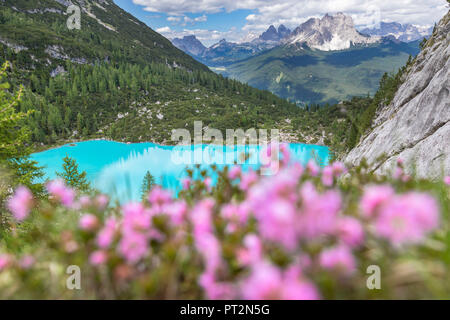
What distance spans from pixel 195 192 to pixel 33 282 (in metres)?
1.53

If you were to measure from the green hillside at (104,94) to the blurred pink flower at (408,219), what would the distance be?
10906 centimetres

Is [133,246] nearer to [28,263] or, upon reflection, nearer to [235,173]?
[28,263]

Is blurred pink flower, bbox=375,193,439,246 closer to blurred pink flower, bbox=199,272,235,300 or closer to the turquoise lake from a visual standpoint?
blurred pink flower, bbox=199,272,235,300

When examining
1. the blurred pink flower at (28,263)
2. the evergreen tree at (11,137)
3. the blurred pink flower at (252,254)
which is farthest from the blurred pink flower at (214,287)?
the evergreen tree at (11,137)

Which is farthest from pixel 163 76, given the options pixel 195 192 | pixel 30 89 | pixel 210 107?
pixel 195 192

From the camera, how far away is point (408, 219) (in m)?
1.03

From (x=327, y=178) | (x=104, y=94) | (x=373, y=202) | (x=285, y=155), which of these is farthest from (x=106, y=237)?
(x=104, y=94)

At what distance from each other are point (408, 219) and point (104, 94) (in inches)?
5888

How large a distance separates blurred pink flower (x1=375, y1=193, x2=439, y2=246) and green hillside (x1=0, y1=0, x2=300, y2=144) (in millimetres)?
109060

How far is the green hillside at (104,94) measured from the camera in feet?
360

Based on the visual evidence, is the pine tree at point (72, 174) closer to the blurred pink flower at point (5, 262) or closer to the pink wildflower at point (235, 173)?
the blurred pink flower at point (5, 262)

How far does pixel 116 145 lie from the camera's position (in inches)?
4026

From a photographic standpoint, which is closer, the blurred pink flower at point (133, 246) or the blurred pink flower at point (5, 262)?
the blurred pink flower at point (133, 246)

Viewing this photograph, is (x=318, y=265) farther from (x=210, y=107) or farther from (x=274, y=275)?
(x=210, y=107)
